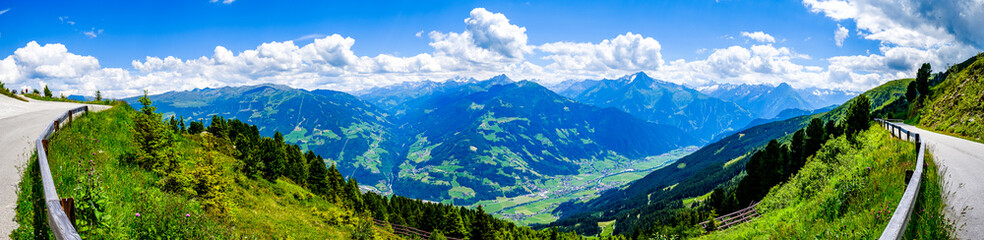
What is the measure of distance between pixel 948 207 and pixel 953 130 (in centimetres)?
4238

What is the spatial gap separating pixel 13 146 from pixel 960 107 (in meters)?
73.8

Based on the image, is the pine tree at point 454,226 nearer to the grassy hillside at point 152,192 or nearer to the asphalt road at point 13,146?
the grassy hillside at point 152,192

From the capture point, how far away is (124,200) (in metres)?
12.6

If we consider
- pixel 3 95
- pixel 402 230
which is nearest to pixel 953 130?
pixel 402 230

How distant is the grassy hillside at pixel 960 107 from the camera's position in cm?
3419

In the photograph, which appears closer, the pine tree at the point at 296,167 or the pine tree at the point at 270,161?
the pine tree at the point at 270,161

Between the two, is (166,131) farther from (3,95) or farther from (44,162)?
(3,95)

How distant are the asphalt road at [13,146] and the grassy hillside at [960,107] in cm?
5173

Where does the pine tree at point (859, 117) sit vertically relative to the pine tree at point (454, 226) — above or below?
above

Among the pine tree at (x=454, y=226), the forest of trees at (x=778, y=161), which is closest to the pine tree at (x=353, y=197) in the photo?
the pine tree at (x=454, y=226)

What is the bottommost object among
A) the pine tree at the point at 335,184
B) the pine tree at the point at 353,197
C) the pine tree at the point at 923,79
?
the pine tree at the point at 353,197

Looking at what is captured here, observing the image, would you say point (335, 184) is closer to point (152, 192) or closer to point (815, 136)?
point (152, 192)

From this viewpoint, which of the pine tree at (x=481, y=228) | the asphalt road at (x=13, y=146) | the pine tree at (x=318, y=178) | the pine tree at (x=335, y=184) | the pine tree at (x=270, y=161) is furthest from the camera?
the pine tree at (x=481, y=228)

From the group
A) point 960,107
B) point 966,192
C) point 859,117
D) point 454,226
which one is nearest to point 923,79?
point 960,107
